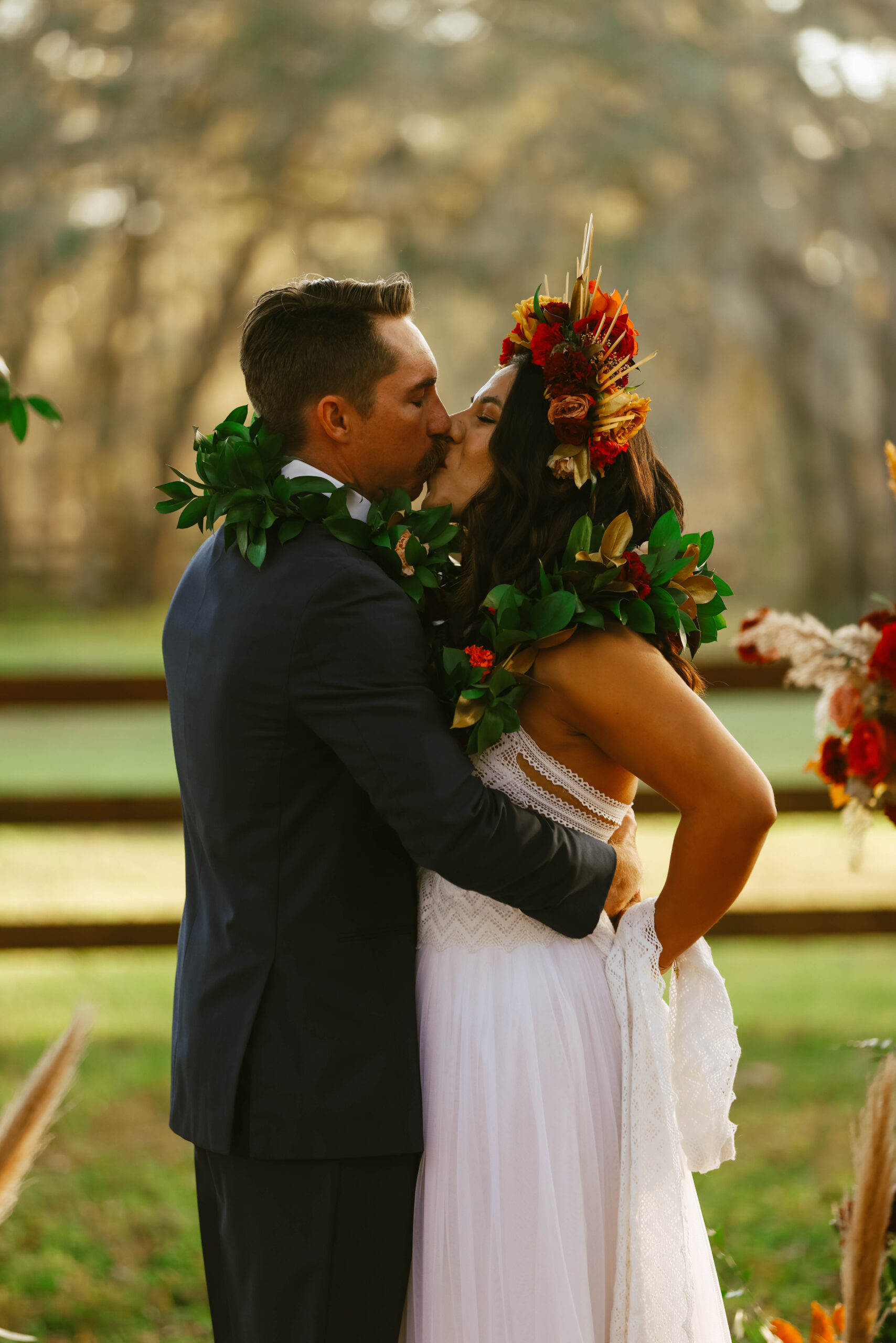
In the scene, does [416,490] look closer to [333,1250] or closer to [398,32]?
[333,1250]

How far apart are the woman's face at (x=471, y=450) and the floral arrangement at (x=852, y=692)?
2.62 ft

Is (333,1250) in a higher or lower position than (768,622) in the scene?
lower

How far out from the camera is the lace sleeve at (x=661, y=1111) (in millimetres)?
2029

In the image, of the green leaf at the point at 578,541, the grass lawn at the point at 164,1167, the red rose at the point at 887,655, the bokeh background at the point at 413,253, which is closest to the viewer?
the green leaf at the point at 578,541

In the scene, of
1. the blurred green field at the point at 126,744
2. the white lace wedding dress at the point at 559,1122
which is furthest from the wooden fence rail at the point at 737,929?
the blurred green field at the point at 126,744

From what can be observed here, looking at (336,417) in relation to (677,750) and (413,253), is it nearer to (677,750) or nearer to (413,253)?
(677,750)

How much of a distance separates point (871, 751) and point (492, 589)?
3.36 ft

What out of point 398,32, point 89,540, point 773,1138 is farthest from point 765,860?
point 89,540

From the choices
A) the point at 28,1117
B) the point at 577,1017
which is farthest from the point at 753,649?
the point at 28,1117

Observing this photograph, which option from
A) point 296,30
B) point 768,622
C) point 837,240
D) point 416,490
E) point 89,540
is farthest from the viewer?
point 89,540

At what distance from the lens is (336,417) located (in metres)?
2.29

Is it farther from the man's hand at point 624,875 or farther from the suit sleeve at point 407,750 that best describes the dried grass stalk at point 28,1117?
the man's hand at point 624,875

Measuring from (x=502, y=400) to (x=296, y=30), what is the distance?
11873 millimetres

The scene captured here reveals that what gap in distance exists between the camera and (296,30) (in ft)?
41.0
